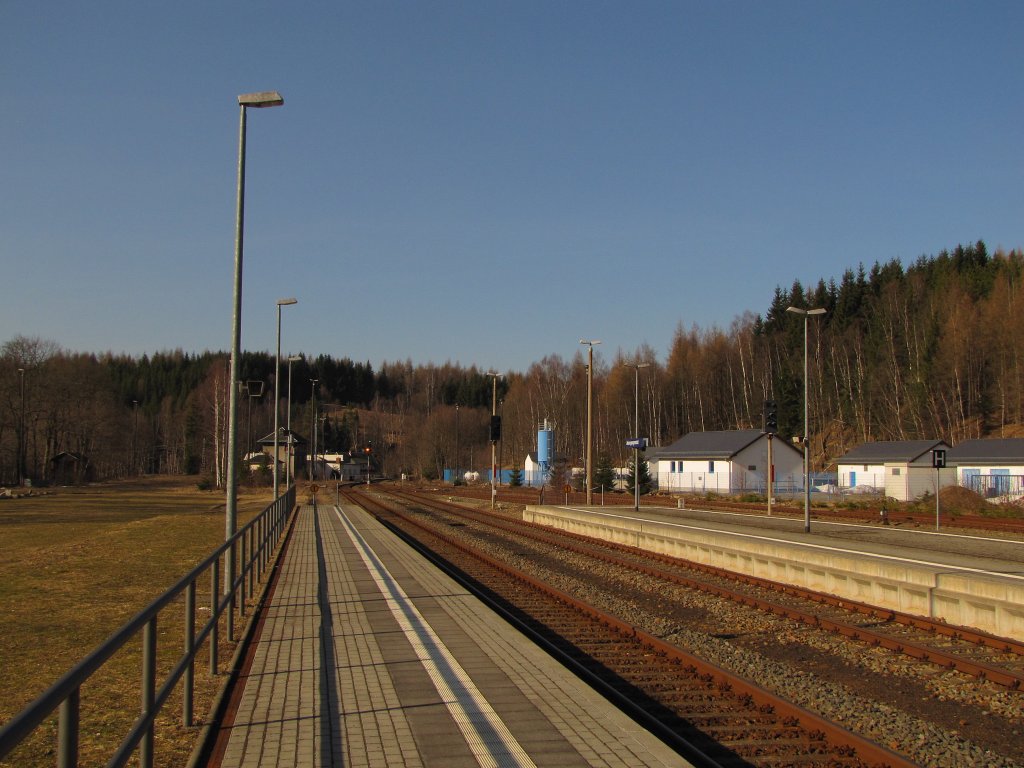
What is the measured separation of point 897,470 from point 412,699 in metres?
51.2

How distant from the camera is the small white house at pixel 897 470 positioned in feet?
168

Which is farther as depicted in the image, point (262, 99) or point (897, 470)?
point (897, 470)

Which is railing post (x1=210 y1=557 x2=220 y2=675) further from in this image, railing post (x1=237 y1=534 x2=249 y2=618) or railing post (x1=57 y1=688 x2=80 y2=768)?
railing post (x1=57 y1=688 x2=80 y2=768)

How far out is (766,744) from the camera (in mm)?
7371

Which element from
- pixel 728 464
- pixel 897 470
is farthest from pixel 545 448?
pixel 897 470

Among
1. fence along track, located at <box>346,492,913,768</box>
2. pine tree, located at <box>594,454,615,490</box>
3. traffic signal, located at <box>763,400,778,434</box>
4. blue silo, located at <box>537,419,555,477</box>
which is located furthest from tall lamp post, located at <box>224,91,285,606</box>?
blue silo, located at <box>537,419,555,477</box>

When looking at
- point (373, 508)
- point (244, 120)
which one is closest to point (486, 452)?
point (373, 508)

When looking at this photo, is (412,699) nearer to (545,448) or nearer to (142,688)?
(142,688)

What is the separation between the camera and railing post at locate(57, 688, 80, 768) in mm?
3572

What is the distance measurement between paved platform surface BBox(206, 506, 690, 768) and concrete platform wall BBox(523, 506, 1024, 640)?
7169mm

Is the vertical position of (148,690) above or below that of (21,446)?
below

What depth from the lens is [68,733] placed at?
11.9 feet

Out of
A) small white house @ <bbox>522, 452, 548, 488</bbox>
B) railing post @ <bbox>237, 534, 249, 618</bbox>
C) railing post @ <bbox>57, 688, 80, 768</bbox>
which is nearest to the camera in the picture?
railing post @ <bbox>57, 688, 80, 768</bbox>

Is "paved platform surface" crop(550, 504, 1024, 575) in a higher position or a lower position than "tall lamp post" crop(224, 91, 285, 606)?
lower
